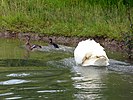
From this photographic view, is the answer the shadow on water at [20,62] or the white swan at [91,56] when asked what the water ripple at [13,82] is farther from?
the white swan at [91,56]

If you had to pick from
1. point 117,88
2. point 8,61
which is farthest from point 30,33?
point 117,88

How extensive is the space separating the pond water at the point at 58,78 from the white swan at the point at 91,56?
5.6 inches

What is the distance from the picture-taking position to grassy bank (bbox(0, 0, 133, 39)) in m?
13.6

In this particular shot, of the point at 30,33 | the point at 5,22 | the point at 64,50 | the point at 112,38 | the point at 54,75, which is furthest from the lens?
the point at 5,22

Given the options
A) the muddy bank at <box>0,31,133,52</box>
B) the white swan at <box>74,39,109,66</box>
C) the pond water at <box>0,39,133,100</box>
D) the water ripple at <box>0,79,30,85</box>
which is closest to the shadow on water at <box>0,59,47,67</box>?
the pond water at <box>0,39,133,100</box>

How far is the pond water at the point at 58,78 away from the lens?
6637 mm

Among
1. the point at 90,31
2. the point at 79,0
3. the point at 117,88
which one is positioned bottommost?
the point at 117,88

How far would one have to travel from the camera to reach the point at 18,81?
7559mm

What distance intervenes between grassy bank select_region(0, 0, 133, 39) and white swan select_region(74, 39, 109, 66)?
12.0 ft

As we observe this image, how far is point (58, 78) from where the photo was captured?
7855mm

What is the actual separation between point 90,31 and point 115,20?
0.96 m

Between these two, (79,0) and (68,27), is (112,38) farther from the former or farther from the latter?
(79,0)

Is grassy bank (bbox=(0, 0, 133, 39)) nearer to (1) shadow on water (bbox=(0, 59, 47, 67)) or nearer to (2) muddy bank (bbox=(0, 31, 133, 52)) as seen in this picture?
(2) muddy bank (bbox=(0, 31, 133, 52))

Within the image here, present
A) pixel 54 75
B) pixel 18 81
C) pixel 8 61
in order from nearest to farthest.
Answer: pixel 18 81 → pixel 54 75 → pixel 8 61
